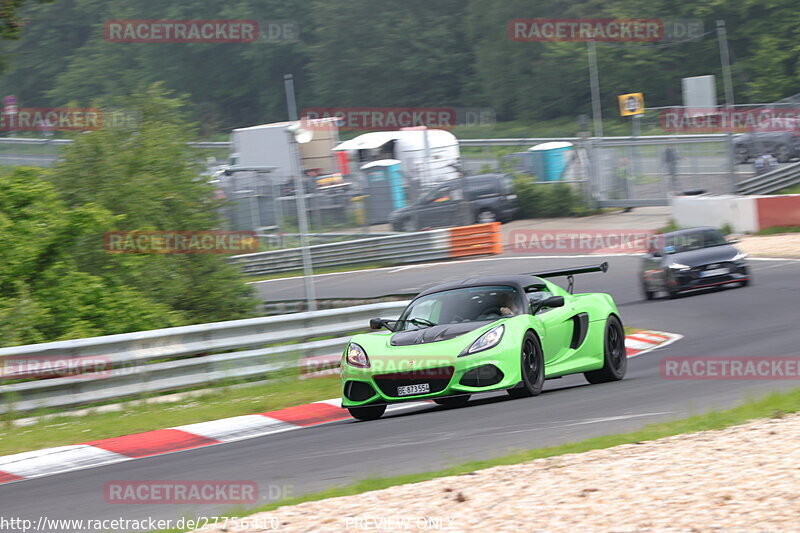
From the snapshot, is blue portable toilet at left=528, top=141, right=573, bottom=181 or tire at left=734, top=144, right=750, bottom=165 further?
blue portable toilet at left=528, top=141, right=573, bottom=181

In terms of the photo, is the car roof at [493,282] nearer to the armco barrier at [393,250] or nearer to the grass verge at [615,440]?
the grass verge at [615,440]

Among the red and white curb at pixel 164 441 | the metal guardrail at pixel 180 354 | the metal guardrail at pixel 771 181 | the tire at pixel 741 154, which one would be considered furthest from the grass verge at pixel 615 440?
the tire at pixel 741 154

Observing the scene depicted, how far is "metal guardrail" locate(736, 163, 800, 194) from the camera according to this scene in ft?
117

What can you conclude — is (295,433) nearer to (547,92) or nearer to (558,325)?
(558,325)

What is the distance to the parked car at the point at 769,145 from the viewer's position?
37.1 m

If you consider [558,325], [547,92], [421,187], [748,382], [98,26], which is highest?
[98,26]

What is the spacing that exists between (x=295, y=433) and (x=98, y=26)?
91158 millimetres

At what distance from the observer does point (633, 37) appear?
67500 millimetres

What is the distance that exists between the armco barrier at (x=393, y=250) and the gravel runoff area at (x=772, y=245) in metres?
7.11

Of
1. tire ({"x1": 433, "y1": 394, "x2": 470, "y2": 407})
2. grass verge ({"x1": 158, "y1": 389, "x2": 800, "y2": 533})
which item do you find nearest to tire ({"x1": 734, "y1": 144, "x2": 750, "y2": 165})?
tire ({"x1": 433, "y1": 394, "x2": 470, "y2": 407})

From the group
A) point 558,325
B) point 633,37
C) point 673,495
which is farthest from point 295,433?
point 633,37

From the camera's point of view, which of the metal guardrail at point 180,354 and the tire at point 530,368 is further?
the metal guardrail at point 180,354

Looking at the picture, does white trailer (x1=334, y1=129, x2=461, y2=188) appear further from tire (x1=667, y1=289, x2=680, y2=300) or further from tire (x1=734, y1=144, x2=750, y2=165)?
tire (x1=667, y1=289, x2=680, y2=300)

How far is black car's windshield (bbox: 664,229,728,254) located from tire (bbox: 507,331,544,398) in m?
11.5
